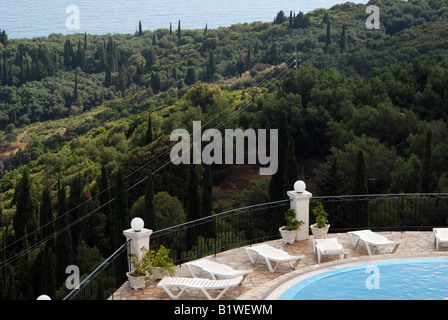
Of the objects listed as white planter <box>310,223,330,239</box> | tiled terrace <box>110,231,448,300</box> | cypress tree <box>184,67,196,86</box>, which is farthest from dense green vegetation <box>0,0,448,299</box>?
tiled terrace <box>110,231,448,300</box>

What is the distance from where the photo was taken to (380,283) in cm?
1048

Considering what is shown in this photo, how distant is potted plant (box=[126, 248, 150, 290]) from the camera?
32.1 ft

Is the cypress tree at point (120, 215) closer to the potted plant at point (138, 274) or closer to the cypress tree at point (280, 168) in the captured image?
the cypress tree at point (280, 168)

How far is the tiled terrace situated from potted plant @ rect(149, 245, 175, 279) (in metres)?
0.20

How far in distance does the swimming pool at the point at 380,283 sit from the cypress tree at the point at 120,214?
52.5ft

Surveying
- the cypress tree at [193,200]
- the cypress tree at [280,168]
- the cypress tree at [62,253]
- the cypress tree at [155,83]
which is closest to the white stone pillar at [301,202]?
the cypress tree at [280,168]

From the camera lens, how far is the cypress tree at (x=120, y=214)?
2528 cm

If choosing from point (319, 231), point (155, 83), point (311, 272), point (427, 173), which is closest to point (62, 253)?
point (427, 173)

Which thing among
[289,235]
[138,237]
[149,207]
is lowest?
[149,207]

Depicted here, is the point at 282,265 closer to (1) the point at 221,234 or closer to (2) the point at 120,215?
(1) the point at 221,234

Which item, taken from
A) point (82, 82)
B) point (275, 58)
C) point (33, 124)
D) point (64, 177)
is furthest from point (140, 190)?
point (82, 82)

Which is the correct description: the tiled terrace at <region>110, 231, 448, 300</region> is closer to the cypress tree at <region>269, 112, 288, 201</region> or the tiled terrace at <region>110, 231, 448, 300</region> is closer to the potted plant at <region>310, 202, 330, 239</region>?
the potted plant at <region>310, 202, 330, 239</region>

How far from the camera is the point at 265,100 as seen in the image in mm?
38844

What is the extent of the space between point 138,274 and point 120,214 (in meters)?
16.1
